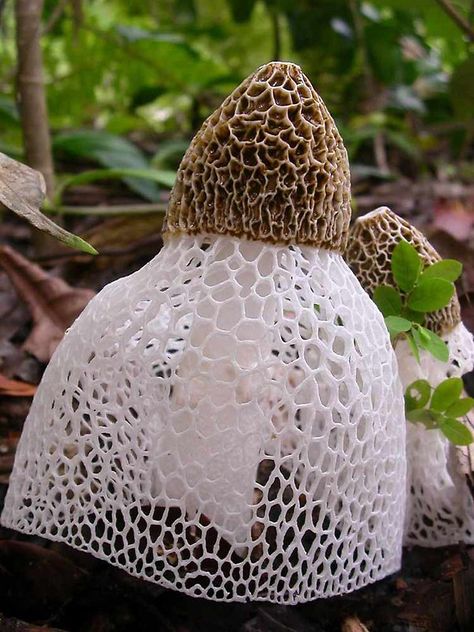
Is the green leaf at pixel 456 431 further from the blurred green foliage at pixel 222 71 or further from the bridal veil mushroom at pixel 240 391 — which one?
the blurred green foliage at pixel 222 71

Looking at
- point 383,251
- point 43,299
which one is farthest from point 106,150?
point 383,251

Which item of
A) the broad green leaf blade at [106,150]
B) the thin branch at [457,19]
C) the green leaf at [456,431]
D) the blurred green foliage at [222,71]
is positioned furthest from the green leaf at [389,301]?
the broad green leaf blade at [106,150]

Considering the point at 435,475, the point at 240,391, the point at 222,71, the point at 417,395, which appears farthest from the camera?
the point at 222,71

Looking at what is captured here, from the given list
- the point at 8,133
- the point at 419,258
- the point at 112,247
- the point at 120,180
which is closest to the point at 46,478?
the point at 419,258

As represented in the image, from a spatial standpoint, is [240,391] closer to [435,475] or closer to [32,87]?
[435,475]

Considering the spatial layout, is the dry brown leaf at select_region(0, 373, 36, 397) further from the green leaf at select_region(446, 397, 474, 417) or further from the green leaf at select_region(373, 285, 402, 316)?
the green leaf at select_region(446, 397, 474, 417)

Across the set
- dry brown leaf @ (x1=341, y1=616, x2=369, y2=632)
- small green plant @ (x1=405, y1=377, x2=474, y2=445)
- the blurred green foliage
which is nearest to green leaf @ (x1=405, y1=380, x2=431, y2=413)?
small green plant @ (x1=405, y1=377, x2=474, y2=445)
